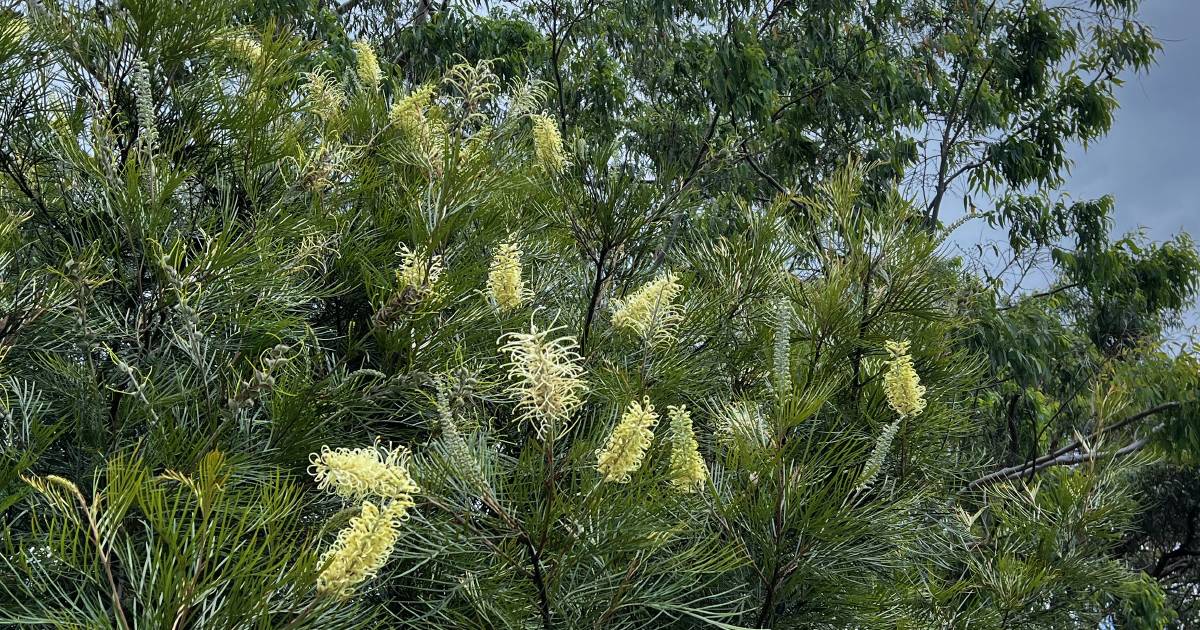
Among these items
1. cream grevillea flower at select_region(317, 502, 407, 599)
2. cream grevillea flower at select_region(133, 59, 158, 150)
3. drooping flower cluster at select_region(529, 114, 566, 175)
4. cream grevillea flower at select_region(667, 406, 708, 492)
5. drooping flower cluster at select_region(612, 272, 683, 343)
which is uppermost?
drooping flower cluster at select_region(529, 114, 566, 175)

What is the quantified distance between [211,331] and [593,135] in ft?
17.6

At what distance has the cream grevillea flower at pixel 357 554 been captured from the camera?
1478mm

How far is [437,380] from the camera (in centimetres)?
195

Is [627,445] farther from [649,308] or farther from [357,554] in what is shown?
[649,308]

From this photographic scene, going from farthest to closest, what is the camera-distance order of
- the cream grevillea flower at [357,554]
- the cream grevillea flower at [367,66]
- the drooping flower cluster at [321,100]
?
the cream grevillea flower at [367,66]
the drooping flower cluster at [321,100]
the cream grevillea flower at [357,554]

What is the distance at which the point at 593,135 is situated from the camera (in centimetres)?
777

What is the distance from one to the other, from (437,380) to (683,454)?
1.55ft

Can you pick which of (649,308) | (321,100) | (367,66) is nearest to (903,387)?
(649,308)

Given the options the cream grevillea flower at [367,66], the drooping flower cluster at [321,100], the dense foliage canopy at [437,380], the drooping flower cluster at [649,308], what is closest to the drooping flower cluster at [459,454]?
→ the dense foliage canopy at [437,380]

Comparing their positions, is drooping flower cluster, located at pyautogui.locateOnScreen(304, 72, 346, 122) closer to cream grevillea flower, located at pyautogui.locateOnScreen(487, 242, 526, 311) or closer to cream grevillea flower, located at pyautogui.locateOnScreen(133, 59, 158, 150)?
cream grevillea flower, located at pyautogui.locateOnScreen(133, 59, 158, 150)

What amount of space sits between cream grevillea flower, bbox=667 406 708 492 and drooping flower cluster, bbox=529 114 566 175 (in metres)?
1.24

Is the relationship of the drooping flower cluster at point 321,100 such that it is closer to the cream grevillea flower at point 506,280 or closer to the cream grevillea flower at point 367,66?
the cream grevillea flower at point 367,66

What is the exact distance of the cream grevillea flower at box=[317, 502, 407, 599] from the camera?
1478 millimetres

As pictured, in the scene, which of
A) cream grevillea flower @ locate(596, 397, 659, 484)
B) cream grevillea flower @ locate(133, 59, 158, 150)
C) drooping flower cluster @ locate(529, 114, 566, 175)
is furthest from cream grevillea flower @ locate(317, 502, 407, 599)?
drooping flower cluster @ locate(529, 114, 566, 175)
